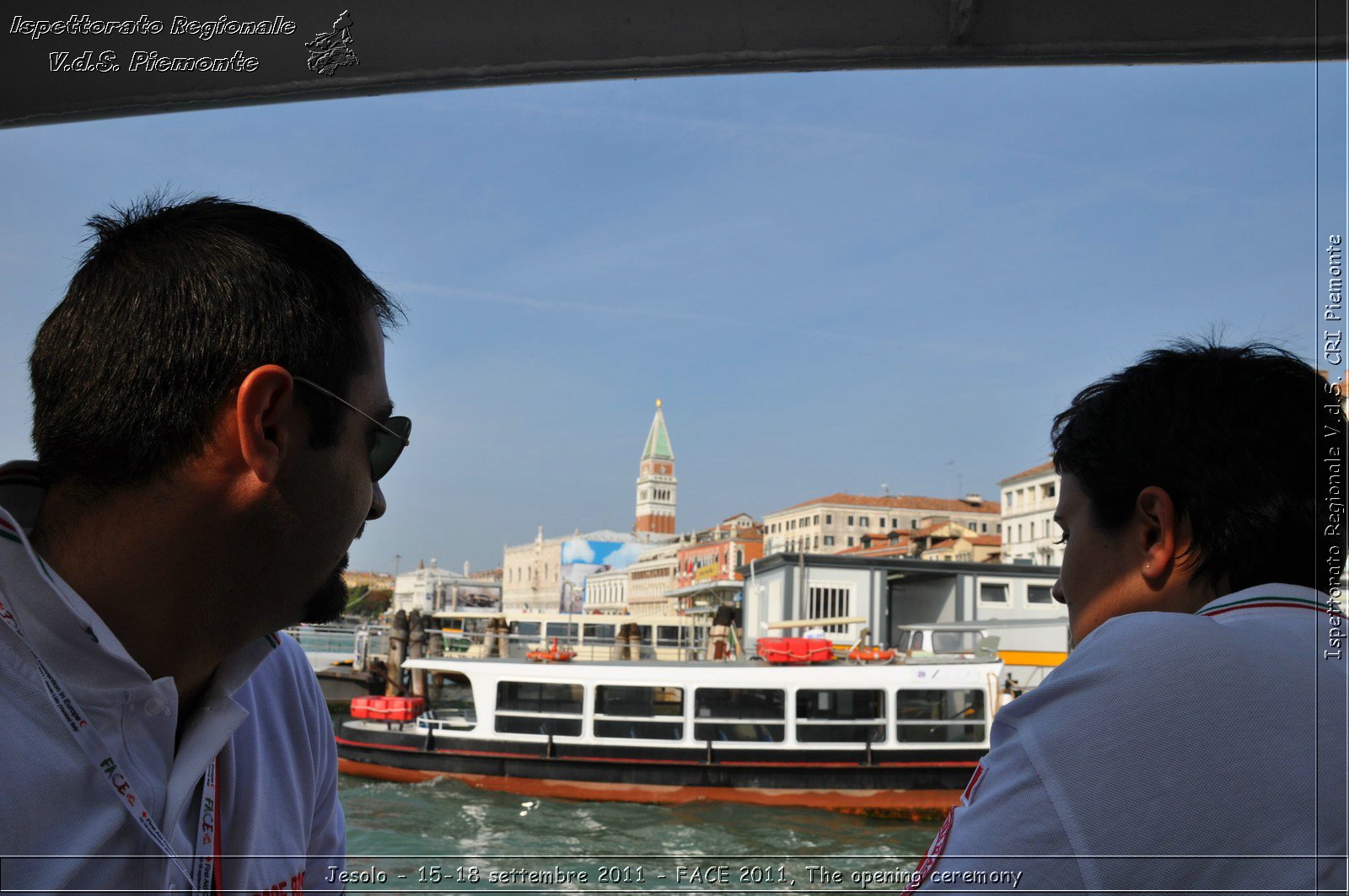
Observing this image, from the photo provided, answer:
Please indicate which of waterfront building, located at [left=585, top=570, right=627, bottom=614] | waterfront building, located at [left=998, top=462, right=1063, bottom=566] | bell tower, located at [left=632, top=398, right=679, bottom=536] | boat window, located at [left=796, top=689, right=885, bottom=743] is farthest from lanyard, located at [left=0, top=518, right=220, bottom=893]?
bell tower, located at [left=632, top=398, right=679, bottom=536]

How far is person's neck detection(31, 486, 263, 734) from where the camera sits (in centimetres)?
114

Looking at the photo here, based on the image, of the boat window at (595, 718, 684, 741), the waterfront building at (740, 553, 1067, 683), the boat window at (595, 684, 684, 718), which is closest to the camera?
the boat window at (595, 718, 684, 741)

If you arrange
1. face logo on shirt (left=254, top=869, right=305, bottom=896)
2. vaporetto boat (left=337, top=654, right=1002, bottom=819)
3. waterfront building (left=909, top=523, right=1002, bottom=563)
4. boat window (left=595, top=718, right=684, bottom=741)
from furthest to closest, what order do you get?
1. waterfront building (left=909, top=523, right=1002, bottom=563)
2. boat window (left=595, top=718, right=684, bottom=741)
3. vaporetto boat (left=337, top=654, right=1002, bottom=819)
4. face logo on shirt (left=254, top=869, right=305, bottom=896)

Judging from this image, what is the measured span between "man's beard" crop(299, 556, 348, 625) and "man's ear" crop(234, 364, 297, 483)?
210 mm

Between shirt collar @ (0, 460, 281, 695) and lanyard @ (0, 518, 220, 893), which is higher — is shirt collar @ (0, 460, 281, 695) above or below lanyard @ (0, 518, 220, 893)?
above

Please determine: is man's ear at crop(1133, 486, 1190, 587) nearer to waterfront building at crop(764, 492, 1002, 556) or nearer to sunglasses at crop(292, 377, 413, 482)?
sunglasses at crop(292, 377, 413, 482)

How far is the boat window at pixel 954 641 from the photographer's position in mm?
17516

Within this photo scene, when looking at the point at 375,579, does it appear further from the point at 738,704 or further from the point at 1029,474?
the point at 738,704

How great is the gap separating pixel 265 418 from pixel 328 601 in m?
0.30

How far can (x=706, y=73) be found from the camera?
2410 millimetres

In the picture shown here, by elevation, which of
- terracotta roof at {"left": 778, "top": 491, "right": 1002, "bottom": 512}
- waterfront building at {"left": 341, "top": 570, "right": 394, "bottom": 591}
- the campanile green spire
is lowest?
waterfront building at {"left": 341, "top": 570, "right": 394, "bottom": 591}

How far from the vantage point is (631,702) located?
49.3 ft

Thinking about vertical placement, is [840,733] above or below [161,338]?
below

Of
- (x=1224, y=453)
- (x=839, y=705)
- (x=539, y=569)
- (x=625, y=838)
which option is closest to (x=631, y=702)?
(x=625, y=838)
